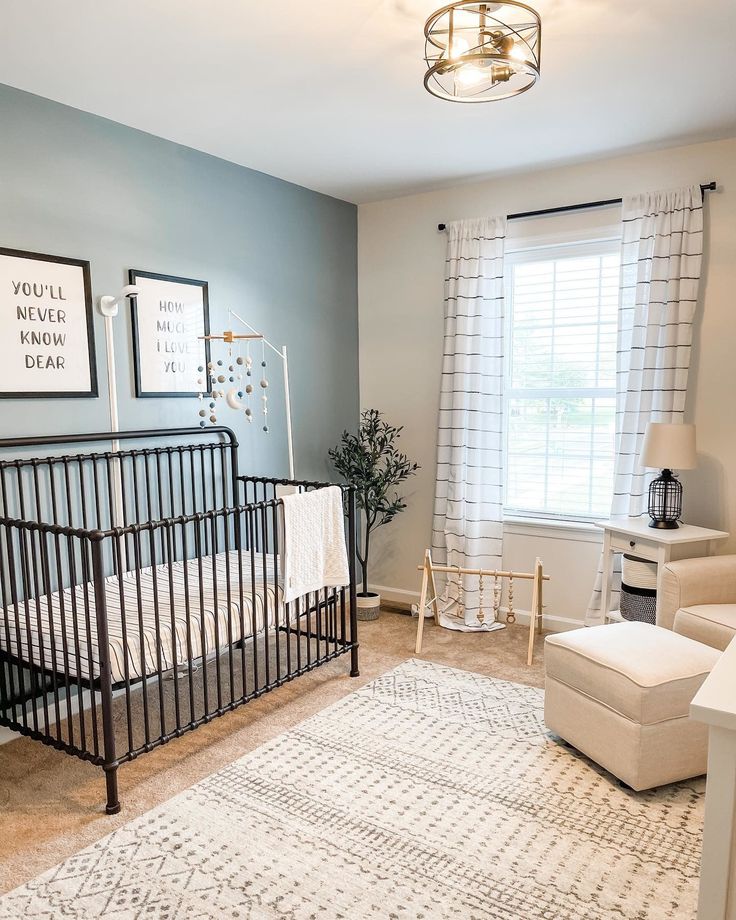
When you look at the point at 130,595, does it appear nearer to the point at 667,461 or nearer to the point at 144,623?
the point at 144,623

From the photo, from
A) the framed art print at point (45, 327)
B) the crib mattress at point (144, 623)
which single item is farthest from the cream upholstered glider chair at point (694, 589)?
the framed art print at point (45, 327)

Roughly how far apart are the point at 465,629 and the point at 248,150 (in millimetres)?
2714

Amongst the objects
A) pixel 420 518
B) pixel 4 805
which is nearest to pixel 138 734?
pixel 4 805

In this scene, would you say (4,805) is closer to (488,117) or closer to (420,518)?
(420,518)

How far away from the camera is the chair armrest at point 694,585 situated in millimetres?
2878

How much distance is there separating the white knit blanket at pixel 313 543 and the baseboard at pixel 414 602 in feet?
4.69

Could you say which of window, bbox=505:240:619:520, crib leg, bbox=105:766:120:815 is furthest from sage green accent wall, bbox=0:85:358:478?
crib leg, bbox=105:766:120:815

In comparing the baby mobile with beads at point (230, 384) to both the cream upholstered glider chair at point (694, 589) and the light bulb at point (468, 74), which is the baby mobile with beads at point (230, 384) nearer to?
the light bulb at point (468, 74)

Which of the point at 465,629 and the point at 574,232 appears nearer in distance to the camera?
the point at 574,232

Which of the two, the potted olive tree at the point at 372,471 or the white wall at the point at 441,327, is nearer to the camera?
the white wall at the point at 441,327

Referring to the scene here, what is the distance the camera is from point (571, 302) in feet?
12.3

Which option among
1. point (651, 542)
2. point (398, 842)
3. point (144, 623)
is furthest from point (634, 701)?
point (144, 623)

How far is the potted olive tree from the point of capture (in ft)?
13.4

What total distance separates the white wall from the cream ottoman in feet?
3.94
